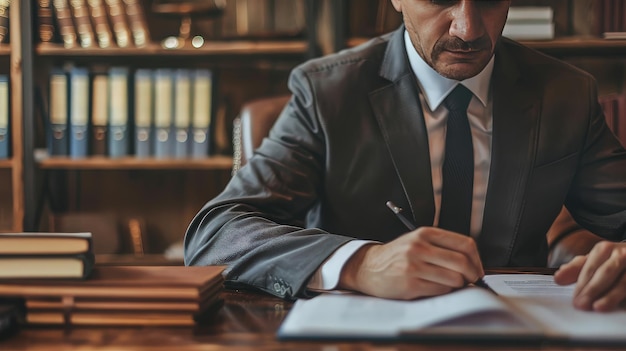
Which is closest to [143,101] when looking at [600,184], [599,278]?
[600,184]

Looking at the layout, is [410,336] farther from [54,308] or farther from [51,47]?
[51,47]

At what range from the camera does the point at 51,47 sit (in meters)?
2.70

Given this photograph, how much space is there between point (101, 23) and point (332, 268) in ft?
6.39

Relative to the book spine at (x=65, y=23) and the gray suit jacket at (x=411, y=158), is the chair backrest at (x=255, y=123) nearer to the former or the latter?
the gray suit jacket at (x=411, y=158)

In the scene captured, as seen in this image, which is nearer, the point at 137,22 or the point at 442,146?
the point at 442,146

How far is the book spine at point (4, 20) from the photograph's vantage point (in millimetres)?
2670

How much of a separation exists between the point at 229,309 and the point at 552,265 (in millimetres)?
907

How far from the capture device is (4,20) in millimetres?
2701

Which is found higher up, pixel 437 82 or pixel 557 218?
pixel 437 82

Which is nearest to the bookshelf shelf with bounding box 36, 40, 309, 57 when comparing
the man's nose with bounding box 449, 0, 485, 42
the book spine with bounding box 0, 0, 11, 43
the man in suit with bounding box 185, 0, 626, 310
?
the book spine with bounding box 0, 0, 11, 43

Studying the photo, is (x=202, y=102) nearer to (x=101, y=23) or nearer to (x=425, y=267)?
(x=101, y=23)

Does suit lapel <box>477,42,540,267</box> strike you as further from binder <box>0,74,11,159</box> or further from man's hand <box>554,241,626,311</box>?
binder <box>0,74,11,159</box>

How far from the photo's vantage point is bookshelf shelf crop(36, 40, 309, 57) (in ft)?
8.70

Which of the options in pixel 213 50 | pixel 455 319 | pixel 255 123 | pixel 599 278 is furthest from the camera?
pixel 213 50
